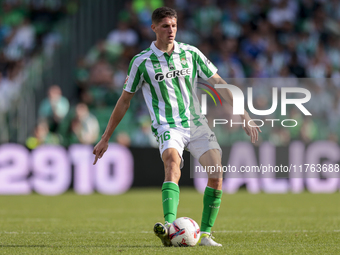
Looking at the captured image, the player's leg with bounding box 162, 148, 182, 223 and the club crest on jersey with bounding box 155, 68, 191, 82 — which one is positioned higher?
the club crest on jersey with bounding box 155, 68, 191, 82

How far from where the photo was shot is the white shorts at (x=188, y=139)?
5.10 meters

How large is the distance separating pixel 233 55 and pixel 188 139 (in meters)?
11.3

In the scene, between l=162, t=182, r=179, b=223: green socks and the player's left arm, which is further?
the player's left arm

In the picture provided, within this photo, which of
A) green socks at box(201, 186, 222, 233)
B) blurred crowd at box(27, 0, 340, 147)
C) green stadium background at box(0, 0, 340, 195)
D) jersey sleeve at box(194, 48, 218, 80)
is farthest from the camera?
blurred crowd at box(27, 0, 340, 147)

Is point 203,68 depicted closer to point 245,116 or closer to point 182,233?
point 245,116

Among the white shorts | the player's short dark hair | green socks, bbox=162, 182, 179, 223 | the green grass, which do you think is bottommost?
the green grass

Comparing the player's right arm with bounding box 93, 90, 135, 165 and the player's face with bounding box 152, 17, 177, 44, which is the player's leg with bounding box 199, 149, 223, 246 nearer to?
the player's right arm with bounding box 93, 90, 135, 165

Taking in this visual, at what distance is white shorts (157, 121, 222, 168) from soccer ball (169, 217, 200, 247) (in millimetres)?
611

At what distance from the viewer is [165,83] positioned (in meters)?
5.21

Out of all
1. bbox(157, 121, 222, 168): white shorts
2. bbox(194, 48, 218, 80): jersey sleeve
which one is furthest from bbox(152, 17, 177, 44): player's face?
bbox(157, 121, 222, 168): white shorts

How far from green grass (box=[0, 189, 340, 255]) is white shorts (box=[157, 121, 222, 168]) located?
2.91 feet

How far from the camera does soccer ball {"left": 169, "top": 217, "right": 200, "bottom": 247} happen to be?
4.75m

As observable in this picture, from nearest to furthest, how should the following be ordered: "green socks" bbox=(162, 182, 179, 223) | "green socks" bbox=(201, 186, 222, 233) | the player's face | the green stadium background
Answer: "green socks" bbox=(162, 182, 179, 223)
the player's face
"green socks" bbox=(201, 186, 222, 233)
the green stadium background

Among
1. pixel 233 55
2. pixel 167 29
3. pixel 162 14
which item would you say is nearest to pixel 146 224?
pixel 167 29
